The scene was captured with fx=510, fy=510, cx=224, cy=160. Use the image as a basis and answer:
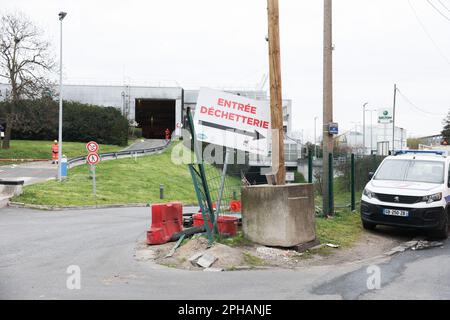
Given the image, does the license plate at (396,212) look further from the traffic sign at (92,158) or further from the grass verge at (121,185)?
the traffic sign at (92,158)

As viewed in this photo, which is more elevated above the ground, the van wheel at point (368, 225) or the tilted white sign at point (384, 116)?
the tilted white sign at point (384, 116)

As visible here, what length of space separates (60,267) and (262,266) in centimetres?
329

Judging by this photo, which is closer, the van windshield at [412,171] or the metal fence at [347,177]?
the van windshield at [412,171]

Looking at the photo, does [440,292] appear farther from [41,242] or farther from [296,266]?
[41,242]

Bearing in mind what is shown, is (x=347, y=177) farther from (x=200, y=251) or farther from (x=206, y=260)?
(x=206, y=260)

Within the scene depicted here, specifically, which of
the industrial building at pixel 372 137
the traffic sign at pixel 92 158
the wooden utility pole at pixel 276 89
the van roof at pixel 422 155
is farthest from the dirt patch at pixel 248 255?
the industrial building at pixel 372 137

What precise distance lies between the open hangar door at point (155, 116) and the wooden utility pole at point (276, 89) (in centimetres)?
5784

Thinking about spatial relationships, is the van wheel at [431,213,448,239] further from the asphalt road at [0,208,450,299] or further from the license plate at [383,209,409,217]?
the license plate at [383,209,409,217]

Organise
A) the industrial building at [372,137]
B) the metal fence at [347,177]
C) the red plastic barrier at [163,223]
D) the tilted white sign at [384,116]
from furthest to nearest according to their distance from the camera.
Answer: the industrial building at [372,137]
the tilted white sign at [384,116]
the metal fence at [347,177]
the red plastic barrier at [163,223]

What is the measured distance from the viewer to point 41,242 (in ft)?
35.9

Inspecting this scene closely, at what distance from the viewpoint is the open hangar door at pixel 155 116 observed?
69688 mm

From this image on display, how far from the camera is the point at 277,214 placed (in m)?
9.20

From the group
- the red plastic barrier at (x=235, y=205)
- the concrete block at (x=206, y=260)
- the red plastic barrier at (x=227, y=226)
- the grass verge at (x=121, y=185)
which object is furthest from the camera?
the grass verge at (x=121, y=185)

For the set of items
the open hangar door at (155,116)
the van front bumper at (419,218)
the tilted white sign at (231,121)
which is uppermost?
the open hangar door at (155,116)
